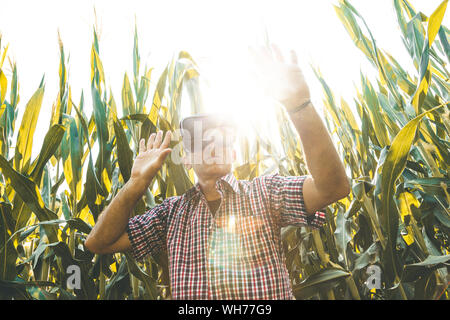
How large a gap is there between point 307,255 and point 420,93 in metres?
0.44

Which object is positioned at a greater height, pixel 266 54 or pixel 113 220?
pixel 266 54

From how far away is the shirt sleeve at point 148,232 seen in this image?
2.01 feet

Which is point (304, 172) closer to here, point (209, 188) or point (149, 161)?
point (209, 188)

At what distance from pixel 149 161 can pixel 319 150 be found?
12.7 inches

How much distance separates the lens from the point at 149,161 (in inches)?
22.6

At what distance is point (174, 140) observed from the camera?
0.69m

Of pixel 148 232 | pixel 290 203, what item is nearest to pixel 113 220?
pixel 148 232

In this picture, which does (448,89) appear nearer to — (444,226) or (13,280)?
(444,226)

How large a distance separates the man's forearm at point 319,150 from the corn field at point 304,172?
0.08 m

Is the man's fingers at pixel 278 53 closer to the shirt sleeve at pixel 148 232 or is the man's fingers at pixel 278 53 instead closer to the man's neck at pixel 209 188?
the man's neck at pixel 209 188

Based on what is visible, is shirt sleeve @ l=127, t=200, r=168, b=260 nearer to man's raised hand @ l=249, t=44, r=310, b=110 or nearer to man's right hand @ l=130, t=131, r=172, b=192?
man's right hand @ l=130, t=131, r=172, b=192

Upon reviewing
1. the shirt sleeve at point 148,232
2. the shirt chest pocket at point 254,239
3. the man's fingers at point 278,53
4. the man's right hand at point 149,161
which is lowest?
the shirt chest pocket at point 254,239

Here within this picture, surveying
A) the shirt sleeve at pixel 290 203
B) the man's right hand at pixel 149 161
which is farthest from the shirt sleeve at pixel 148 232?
the shirt sleeve at pixel 290 203
